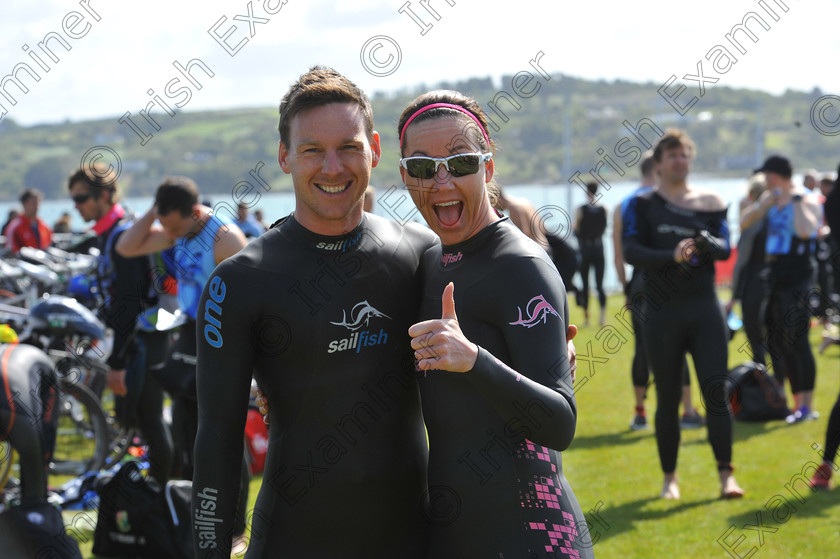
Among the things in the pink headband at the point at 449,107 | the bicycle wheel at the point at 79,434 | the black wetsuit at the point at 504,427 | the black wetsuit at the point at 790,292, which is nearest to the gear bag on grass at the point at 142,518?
the bicycle wheel at the point at 79,434

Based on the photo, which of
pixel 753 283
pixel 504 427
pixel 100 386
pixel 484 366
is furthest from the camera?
pixel 753 283

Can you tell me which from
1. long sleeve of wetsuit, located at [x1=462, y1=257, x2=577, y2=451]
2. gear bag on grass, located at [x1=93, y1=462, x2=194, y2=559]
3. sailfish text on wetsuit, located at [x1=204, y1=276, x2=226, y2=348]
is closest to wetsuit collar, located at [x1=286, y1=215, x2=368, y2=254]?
sailfish text on wetsuit, located at [x1=204, y1=276, x2=226, y2=348]

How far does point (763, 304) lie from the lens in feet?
30.0

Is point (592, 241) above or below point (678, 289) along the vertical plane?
above

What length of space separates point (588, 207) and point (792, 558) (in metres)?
10.5

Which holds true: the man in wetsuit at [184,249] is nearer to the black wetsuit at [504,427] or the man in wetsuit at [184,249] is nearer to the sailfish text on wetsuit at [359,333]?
the sailfish text on wetsuit at [359,333]

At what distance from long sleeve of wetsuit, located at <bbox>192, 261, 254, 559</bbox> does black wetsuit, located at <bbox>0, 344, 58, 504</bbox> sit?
173 cm

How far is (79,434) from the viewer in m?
7.72

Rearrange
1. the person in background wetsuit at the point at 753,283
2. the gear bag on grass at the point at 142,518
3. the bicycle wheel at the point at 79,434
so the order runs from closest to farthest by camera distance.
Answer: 1. the gear bag on grass at the point at 142,518
2. the bicycle wheel at the point at 79,434
3. the person in background wetsuit at the point at 753,283

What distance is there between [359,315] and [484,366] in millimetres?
584

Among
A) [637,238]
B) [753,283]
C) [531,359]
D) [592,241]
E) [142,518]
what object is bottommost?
[142,518]

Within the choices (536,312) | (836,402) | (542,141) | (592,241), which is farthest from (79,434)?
(542,141)

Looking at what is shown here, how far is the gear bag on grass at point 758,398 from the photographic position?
8.52 metres

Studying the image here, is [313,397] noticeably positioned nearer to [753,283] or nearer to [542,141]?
[753,283]
